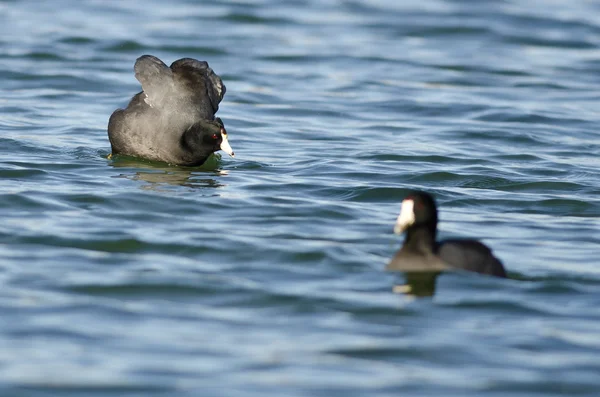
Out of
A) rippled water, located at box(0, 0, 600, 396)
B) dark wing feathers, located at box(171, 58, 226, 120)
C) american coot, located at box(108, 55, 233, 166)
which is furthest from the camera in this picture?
dark wing feathers, located at box(171, 58, 226, 120)

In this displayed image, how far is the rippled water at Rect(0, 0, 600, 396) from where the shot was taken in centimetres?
584

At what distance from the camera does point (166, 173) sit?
34.6ft

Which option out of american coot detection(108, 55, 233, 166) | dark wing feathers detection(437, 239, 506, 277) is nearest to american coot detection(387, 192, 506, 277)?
dark wing feathers detection(437, 239, 506, 277)

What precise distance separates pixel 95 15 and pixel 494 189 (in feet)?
39.7

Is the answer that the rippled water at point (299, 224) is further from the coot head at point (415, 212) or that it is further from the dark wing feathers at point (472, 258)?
the coot head at point (415, 212)

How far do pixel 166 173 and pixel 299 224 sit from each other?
219cm

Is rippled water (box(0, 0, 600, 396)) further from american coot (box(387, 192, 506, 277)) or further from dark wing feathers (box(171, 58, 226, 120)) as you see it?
dark wing feathers (box(171, 58, 226, 120))

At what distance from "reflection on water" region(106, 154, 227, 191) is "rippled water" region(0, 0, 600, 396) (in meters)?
0.05

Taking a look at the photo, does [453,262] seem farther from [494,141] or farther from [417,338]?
[494,141]

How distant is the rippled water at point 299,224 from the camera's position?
19.2ft

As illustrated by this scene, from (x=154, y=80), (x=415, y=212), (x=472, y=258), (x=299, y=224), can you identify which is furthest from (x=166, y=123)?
(x=472, y=258)

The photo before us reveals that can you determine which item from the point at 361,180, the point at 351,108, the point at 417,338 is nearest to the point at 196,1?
the point at 351,108

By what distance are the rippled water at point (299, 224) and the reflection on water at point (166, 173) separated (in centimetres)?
5

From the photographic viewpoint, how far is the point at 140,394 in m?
5.39
